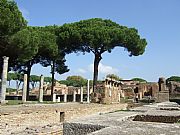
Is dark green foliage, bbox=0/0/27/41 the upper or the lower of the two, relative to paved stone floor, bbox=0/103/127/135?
upper

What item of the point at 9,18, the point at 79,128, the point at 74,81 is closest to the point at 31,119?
the point at 79,128

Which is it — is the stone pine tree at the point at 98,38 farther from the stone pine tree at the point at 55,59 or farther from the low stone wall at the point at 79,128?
the low stone wall at the point at 79,128

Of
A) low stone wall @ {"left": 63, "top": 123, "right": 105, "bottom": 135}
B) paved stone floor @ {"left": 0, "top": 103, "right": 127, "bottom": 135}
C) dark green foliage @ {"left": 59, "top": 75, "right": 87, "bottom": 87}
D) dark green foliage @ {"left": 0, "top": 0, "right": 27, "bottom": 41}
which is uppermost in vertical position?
dark green foliage @ {"left": 0, "top": 0, "right": 27, "bottom": 41}

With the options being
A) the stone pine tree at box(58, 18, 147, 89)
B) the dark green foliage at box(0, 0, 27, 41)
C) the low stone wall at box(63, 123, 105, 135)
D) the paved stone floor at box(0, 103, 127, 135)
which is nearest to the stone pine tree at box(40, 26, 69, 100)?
the stone pine tree at box(58, 18, 147, 89)

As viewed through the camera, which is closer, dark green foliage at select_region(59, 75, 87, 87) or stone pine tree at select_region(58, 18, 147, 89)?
stone pine tree at select_region(58, 18, 147, 89)

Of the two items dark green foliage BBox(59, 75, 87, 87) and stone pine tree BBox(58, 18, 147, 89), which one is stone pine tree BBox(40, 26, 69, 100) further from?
dark green foliage BBox(59, 75, 87, 87)

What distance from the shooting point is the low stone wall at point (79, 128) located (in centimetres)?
421

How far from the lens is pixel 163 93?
2659 centimetres

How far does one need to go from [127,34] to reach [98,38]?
10.3 ft

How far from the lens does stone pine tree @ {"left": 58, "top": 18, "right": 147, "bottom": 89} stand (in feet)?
87.4

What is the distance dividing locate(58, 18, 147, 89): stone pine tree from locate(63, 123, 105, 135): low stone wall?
22.4m

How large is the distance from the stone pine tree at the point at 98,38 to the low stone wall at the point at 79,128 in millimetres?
22368

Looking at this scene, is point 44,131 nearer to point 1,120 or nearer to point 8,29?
point 1,120

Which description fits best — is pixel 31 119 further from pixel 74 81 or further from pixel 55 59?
pixel 74 81
